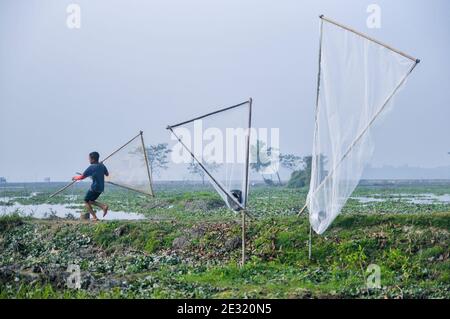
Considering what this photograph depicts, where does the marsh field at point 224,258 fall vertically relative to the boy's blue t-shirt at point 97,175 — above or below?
below

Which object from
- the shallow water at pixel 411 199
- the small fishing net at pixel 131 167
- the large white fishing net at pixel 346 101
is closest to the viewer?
the large white fishing net at pixel 346 101

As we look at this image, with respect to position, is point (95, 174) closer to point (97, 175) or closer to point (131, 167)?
point (97, 175)

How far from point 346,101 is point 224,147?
5.12ft

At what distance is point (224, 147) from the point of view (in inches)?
305

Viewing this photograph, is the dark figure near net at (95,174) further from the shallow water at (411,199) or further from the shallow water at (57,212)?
the shallow water at (411,199)

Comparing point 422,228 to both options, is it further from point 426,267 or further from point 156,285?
point 156,285

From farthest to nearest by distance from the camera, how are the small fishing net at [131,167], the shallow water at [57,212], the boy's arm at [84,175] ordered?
the shallow water at [57,212] < the small fishing net at [131,167] < the boy's arm at [84,175]

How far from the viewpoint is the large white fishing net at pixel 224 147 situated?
774 cm

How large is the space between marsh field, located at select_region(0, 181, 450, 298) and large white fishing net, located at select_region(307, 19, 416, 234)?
78 cm

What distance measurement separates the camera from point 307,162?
21.6m

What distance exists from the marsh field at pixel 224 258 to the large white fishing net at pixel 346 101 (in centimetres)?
78

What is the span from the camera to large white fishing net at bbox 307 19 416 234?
7.44m

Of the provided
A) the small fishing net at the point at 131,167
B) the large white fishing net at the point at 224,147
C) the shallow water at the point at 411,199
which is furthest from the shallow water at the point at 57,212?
the shallow water at the point at 411,199
